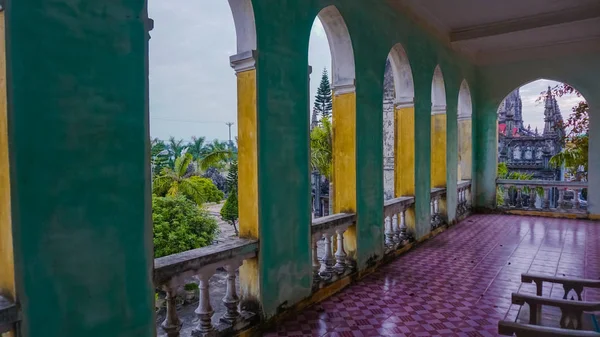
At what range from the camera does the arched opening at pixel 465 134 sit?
34.2 feet

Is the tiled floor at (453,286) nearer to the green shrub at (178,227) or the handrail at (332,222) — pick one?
the handrail at (332,222)

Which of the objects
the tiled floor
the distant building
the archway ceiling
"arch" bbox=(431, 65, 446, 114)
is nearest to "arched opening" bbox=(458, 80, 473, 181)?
the archway ceiling

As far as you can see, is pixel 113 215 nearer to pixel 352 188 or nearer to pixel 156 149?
pixel 352 188

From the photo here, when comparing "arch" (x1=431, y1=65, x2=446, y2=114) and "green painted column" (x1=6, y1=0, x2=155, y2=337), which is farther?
"arch" (x1=431, y1=65, x2=446, y2=114)

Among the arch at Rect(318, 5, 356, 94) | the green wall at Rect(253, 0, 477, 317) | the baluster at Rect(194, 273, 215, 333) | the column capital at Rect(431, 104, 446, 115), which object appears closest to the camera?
the baluster at Rect(194, 273, 215, 333)

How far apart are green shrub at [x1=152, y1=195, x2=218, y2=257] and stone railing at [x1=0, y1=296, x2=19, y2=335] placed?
25.6 feet

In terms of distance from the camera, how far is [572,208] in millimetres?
10086

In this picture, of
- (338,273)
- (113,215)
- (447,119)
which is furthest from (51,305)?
(447,119)

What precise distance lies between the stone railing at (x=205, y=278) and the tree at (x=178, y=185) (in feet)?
44.0

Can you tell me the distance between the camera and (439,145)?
28.0 ft

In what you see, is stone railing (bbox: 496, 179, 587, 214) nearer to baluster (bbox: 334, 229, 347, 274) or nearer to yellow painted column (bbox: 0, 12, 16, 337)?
baluster (bbox: 334, 229, 347, 274)

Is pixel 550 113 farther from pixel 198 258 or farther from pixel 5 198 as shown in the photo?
pixel 5 198

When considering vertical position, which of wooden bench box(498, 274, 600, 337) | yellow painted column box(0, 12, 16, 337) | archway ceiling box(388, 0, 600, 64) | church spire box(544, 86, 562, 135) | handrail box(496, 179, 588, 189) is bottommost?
wooden bench box(498, 274, 600, 337)

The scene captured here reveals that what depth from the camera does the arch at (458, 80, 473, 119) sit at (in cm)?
1021
